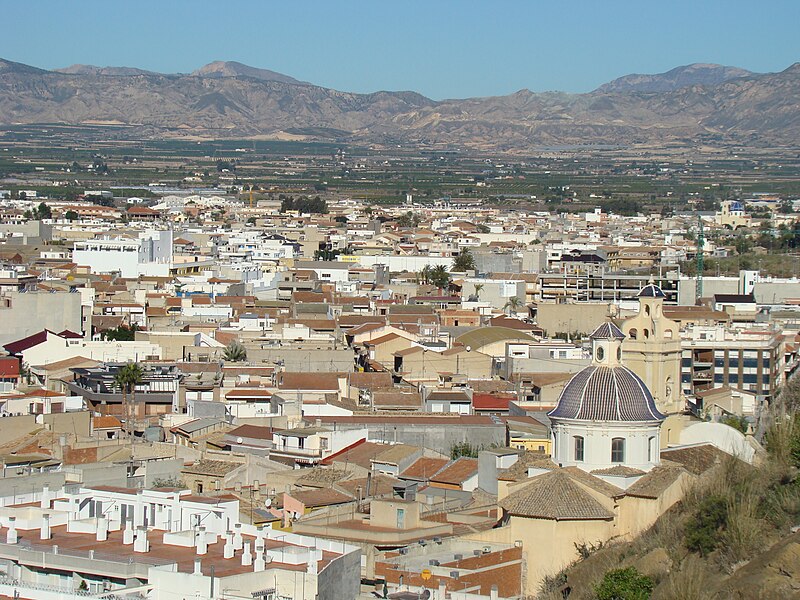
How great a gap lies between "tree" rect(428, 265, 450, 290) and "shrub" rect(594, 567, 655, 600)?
4764cm

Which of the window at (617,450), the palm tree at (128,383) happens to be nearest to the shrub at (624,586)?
the window at (617,450)

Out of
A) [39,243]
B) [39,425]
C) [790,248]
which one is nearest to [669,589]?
[39,425]

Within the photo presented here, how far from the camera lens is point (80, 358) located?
39.0 metres

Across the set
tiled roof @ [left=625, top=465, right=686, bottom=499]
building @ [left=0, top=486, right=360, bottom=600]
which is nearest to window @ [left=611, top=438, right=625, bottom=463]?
tiled roof @ [left=625, top=465, right=686, bottom=499]

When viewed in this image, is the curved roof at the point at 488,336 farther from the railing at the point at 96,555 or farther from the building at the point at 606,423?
the railing at the point at 96,555

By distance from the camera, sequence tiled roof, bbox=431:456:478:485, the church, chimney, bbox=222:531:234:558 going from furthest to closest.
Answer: tiled roof, bbox=431:456:478:485 → the church → chimney, bbox=222:531:234:558

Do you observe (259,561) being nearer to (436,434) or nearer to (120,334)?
(436,434)

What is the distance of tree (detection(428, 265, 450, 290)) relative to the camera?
64.6 m

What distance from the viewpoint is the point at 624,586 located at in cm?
1597

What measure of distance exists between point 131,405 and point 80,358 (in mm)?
6551

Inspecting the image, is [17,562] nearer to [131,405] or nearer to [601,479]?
[601,479]

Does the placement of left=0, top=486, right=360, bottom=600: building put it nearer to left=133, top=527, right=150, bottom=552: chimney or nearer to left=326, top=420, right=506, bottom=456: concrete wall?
left=133, top=527, right=150, bottom=552: chimney

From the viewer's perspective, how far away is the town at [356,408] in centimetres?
1842

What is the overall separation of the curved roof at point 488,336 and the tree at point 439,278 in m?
18.4
